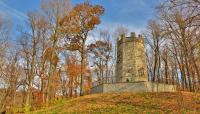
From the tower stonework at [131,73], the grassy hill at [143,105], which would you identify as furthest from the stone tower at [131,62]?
the grassy hill at [143,105]

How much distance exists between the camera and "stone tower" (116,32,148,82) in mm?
30766

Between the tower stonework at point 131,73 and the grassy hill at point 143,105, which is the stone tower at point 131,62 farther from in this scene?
the grassy hill at point 143,105

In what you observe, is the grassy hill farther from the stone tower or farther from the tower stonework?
the stone tower

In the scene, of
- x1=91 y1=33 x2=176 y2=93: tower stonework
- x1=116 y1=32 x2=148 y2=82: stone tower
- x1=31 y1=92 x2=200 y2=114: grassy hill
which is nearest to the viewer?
x1=31 y1=92 x2=200 y2=114: grassy hill

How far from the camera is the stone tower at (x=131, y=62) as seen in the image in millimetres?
30766

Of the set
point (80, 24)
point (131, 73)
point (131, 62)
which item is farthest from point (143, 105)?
point (80, 24)

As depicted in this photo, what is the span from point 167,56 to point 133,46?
852cm

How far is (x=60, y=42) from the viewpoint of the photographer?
34.0m

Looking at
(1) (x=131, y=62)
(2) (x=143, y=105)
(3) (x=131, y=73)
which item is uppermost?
(1) (x=131, y=62)

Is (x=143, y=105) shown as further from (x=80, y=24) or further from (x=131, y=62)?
(x=80, y=24)

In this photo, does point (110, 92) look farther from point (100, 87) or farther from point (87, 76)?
point (87, 76)

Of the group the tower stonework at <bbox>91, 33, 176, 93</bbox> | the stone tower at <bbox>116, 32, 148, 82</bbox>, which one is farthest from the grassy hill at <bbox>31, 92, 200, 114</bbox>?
the stone tower at <bbox>116, 32, 148, 82</bbox>

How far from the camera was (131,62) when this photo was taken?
101ft

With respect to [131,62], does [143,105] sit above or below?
below
